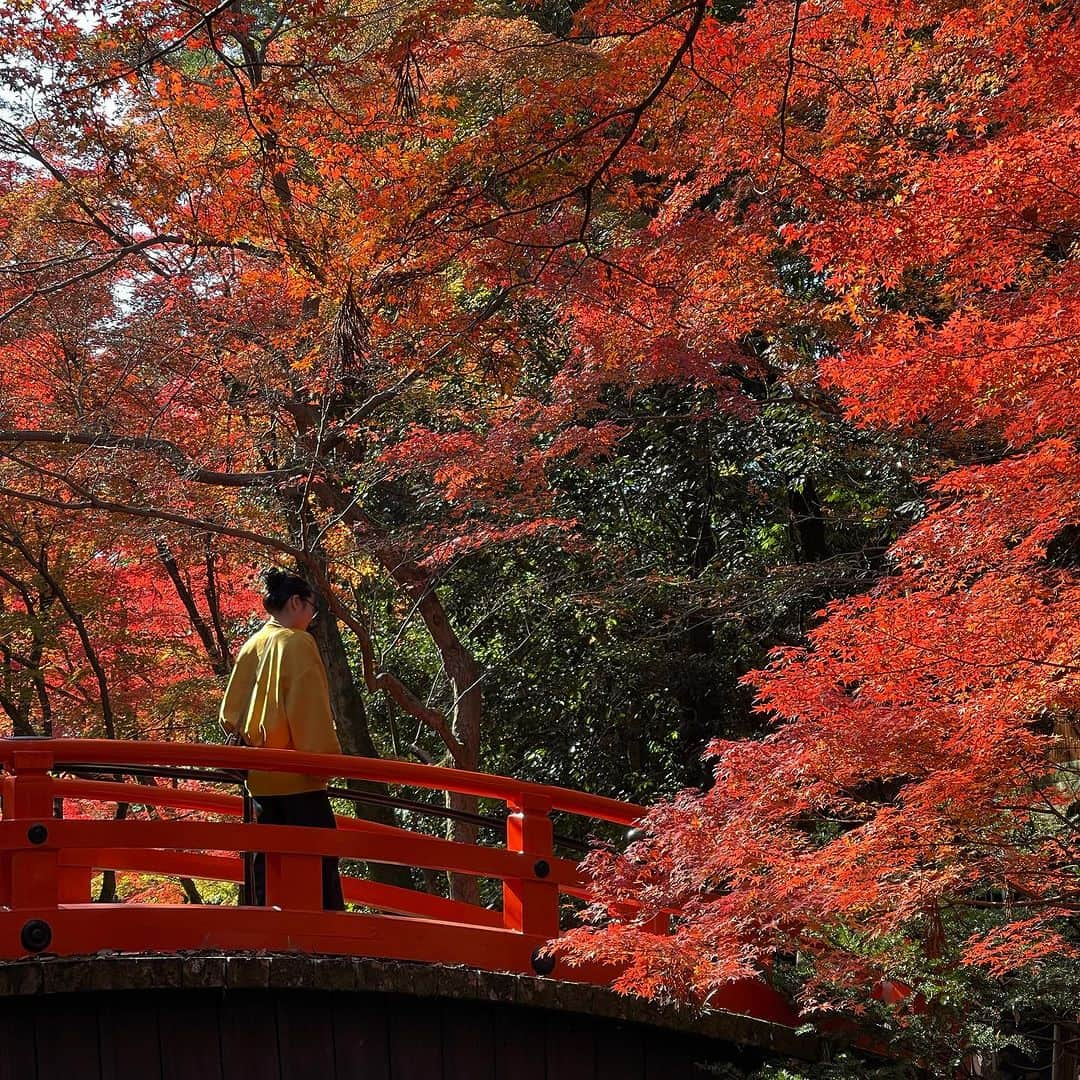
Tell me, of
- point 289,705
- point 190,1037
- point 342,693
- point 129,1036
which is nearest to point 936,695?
point 289,705

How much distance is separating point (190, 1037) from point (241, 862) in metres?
1.06

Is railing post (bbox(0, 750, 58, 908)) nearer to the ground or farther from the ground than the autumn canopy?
nearer to the ground

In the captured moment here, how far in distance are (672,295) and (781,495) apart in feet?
11.6

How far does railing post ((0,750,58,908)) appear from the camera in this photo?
4508 millimetres

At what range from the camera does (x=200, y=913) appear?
491 centimetres

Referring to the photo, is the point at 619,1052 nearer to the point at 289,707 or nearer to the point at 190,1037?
the point at 190,1037

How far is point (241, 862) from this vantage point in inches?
231

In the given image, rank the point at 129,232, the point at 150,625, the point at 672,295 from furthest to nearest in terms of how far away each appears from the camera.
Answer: the point at 150,625 < the point at 129,232 < the point at 672,295

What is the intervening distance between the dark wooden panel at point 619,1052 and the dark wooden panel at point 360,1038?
A: 37.7 inches

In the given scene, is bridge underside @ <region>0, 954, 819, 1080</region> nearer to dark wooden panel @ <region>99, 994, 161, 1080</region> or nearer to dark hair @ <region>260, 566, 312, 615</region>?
dark wooden panel @ <region>99, 994, 161, 1080</region>

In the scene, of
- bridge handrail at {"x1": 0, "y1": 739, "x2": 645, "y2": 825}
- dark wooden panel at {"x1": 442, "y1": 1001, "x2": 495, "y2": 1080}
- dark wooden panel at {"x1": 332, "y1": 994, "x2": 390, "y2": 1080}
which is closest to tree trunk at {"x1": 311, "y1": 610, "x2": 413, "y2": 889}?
bridge handrail at {"x1": 0, "y1": 739, "x2": 645, "y2": 825}

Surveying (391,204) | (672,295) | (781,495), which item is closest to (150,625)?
(781,495)

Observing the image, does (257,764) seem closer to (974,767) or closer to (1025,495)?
(974,767)

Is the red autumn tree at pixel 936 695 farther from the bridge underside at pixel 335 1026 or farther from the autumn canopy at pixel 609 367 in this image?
the bridge underside at pixel 335 1026
